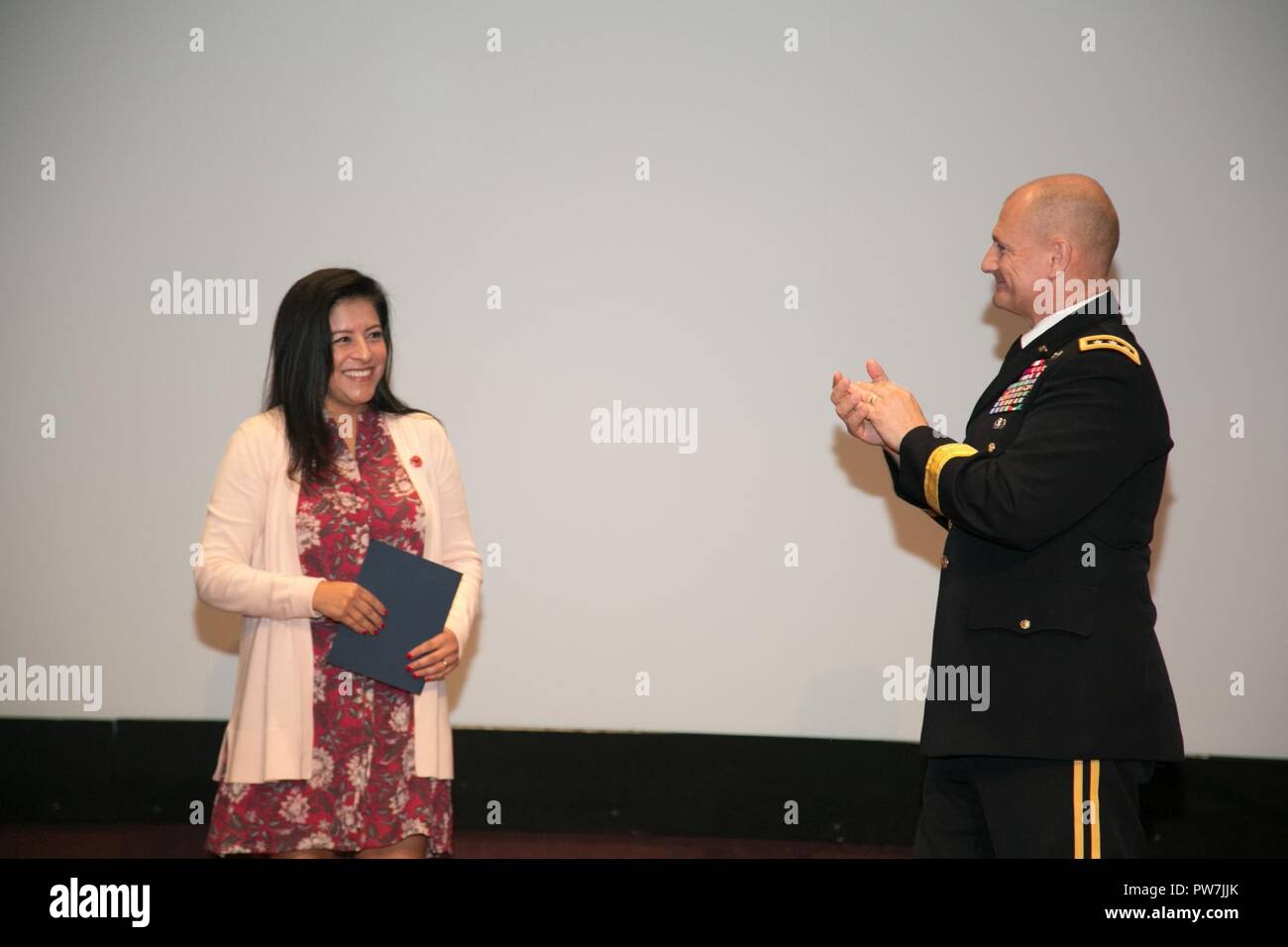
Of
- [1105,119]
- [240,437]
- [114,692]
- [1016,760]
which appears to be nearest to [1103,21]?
[1105,119]

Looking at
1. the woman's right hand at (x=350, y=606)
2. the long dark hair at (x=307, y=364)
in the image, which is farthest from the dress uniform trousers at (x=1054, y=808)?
the long dark hair at (x=307, y=364)

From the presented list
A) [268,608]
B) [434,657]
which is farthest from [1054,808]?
[268,608]

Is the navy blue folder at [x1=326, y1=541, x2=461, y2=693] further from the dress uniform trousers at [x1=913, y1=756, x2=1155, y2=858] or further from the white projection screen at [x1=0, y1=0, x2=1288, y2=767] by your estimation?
the white projection screen at [x1=0, y1=0, x2=1288, y2=767]

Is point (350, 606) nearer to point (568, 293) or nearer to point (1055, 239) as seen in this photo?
point (1055, 239)

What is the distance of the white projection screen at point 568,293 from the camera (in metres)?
4.03

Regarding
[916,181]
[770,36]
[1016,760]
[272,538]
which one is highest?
[770,36]

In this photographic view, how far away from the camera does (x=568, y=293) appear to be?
4.09 meters

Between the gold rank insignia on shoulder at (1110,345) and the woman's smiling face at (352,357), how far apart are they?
4.78 ft

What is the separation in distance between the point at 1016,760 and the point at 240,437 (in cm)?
166

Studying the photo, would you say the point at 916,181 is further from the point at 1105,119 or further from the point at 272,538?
the point at 272,538

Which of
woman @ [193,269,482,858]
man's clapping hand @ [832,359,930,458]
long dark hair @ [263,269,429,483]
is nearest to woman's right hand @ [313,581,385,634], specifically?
woman @ [193,269,482,858]

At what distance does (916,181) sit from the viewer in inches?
159

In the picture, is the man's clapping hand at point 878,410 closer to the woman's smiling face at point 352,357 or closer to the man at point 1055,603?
the man at point 1055,603

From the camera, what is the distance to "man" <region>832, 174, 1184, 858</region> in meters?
2.03
